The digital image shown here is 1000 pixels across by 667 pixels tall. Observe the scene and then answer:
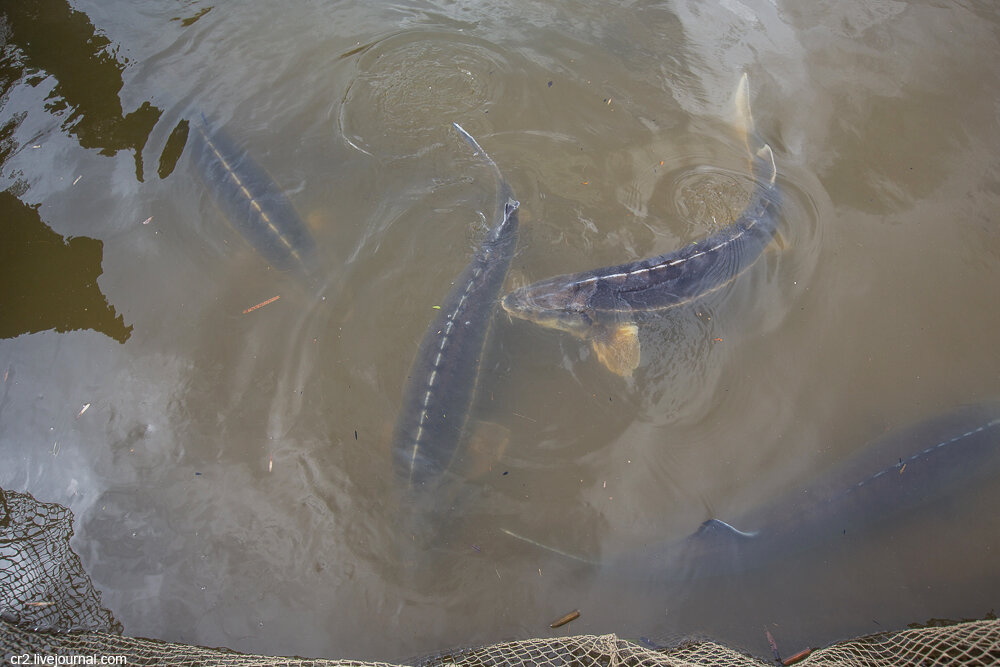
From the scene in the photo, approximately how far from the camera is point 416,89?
5.62 metres

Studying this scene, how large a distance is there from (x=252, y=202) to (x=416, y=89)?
213cm

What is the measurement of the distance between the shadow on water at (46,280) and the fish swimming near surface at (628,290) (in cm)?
340

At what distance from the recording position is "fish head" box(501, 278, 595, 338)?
442 centimetres

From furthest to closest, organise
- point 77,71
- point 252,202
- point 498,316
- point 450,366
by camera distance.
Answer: point 77,71 < point 252,202 < point 498,316 < point 450,366

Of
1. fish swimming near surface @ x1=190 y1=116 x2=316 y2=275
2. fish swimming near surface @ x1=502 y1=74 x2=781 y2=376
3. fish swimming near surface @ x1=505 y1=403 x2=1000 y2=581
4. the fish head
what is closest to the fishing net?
fish swimming near surface @ x1=505 y1=403 x2=1000 y2=581

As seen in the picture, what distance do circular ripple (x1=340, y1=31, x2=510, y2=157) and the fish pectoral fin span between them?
259 centimetres

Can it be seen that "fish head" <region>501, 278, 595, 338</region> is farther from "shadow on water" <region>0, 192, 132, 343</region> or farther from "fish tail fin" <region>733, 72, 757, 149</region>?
"shadow on water" <region>0, 192, 132, 343</region>

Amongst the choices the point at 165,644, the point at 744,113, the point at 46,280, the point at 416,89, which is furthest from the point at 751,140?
the point at 46,280

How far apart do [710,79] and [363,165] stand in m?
3.82

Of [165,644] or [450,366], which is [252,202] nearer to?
[450,366]

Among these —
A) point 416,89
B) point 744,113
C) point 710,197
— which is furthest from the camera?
point 416,89

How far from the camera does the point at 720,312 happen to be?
4.39m

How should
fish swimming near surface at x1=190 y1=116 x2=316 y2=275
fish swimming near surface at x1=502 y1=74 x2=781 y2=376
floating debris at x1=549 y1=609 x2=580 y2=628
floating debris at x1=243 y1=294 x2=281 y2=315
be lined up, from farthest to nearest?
fish swimming near surface at x1=190 y1=116 x2=316 y2=275, fish swimming near surface at x1=502 y1=74 x2=781 y2=376, floating debris at x1=243 y1=294 x2=281 y2=315, floating debris at x1=549 y1=609 x2=580 y2=628

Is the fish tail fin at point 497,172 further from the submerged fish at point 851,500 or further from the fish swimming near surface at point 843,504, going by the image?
the submerged fish at point 851,500
